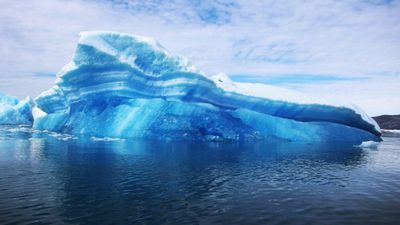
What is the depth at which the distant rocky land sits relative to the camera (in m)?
109

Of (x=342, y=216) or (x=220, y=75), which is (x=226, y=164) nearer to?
(x=342, y=216)

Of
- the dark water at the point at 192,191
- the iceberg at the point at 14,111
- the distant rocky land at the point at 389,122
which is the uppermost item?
the iceberg at the point at 14,111

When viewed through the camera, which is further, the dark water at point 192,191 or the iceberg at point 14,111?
the iceberg at point 14,111

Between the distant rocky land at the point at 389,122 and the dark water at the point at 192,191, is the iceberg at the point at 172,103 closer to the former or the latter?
the dark water at the point at 192,191

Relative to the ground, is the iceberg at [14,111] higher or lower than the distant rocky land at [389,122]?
higher

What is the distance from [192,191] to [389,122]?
4708 inches

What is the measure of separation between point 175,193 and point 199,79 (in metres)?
25.2

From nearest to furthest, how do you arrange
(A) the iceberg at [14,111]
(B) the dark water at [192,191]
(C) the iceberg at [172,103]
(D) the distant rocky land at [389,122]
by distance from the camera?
1. (B) the dark water at [192,191]
2. (C) the iceberg at [172,103]
3. (A) the iceberg at [14,111]
4. (D) the distant rocky land at [389,122]

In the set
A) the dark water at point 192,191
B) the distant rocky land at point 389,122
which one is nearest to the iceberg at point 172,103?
the dark water at point 192,191

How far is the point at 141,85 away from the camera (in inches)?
1597

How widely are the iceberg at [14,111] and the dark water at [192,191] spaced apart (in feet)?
201

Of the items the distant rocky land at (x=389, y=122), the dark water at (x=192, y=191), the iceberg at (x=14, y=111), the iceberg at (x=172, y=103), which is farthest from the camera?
the distant rocky land at (x=389, y=122)

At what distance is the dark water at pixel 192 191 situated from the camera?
435 inches

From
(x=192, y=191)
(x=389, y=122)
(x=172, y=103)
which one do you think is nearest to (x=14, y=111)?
(x=172, y=103)
